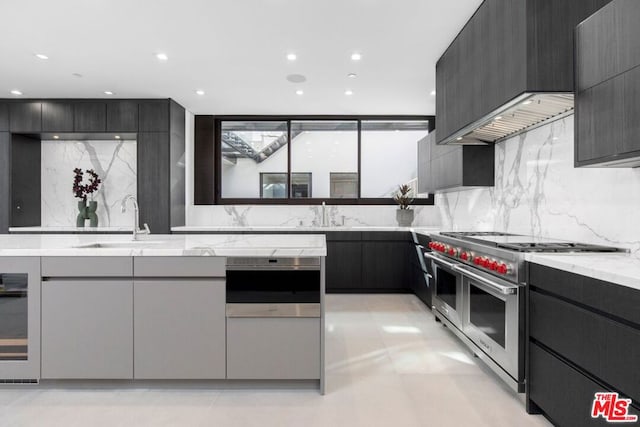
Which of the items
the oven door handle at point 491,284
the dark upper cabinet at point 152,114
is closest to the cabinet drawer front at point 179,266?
A: the oven door handle at point 491,284

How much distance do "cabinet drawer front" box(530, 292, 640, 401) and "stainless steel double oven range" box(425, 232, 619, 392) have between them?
14 centimetres

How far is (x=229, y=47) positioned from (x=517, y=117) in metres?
2.46

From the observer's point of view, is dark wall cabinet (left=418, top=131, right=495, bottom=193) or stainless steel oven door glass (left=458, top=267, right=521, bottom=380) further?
dark wall cabinet (left=418, top=131, right=495, bottom=193)

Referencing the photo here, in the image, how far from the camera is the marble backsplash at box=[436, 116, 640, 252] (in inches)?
80.2

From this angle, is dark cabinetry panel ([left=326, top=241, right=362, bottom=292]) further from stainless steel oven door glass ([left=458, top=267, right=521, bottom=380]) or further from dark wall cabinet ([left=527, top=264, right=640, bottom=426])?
dark wall cabinet ([left=527, top=264, right=640, bottom=426])

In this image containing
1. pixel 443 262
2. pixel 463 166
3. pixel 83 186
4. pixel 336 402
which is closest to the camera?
pixel 336 402

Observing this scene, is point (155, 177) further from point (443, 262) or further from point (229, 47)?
point (443, 262)

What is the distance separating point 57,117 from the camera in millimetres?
4680

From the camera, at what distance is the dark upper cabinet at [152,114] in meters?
4.66

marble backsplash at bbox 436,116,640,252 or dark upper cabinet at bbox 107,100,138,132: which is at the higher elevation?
dark upper cabinet at bbox 107,100,138,132

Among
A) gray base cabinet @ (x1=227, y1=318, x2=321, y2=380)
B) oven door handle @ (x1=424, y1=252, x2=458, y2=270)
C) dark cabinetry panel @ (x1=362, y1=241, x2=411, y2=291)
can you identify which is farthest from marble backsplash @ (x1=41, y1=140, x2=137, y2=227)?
oven door handle @ (x1=424, y1=252, x2=458, y2=270)

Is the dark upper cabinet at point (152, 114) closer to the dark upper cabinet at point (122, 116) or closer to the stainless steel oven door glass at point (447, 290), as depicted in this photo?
the dark upper cabinet at point (122, 116)

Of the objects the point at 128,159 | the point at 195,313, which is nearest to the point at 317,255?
the point at 195,313

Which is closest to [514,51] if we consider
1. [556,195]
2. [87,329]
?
[556,195]
